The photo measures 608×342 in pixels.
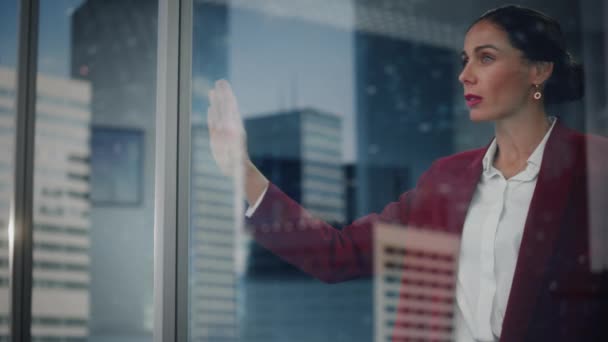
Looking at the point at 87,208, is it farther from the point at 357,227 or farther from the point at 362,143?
the point at 357,227

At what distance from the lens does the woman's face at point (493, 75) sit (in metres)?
1.20

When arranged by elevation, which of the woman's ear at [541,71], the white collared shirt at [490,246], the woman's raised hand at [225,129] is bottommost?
the white collared shirt at [490,246]

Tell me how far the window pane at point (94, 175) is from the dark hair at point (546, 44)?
126 inches

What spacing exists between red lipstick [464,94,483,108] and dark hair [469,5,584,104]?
13 cm

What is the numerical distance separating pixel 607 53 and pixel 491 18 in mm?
242

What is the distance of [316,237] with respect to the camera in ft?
4.63

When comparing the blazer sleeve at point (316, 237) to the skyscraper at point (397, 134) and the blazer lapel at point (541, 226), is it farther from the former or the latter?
the blazer lapel at point (541, 226)

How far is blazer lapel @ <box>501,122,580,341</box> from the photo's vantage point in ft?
3.65

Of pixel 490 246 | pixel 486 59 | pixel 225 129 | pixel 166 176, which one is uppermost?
pixel 486 59

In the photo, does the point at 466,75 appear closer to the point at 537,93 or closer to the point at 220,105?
the point at 537,93

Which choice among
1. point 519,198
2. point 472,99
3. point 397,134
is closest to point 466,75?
point 472,99

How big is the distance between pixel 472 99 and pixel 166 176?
0.73m

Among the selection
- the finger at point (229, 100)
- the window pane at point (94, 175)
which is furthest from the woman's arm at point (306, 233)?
the window pane at point (94, 175)

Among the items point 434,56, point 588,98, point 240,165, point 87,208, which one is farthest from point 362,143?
point 87,208
